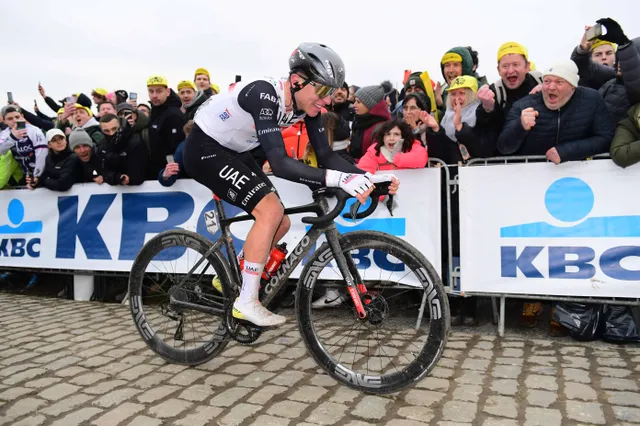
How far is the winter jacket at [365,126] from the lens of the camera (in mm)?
6352

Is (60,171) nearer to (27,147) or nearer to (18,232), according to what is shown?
(27,147)

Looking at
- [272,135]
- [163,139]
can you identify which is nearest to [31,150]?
[163,139]

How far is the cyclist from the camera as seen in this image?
11.2 feet

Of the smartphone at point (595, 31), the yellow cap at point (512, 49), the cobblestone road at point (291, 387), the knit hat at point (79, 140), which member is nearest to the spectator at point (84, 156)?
the knit hat at point (79, 140)

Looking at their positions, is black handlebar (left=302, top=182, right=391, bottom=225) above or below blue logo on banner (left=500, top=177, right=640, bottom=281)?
above

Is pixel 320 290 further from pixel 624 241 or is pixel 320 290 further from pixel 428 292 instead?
pixel 624 241

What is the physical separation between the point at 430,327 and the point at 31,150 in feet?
22.5

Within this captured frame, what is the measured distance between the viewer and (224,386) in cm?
391

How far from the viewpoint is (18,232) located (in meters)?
7.93

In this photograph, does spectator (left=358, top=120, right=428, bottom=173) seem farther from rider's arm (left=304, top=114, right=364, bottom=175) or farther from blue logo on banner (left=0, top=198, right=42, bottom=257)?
blue logo on banner (left=0, top=198, right=42, bottom=257)

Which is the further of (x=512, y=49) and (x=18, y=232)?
(x=18, y=232)

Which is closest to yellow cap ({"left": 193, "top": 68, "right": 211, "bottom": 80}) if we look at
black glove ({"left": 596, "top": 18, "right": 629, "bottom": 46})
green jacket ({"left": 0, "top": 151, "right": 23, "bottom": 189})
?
green jacket ({"left": 0, "top": 151, "right": 23, "bottom": 189})

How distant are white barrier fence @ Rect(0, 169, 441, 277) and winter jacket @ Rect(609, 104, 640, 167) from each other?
1.57 metres

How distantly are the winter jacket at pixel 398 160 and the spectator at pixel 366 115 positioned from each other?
523 mm
